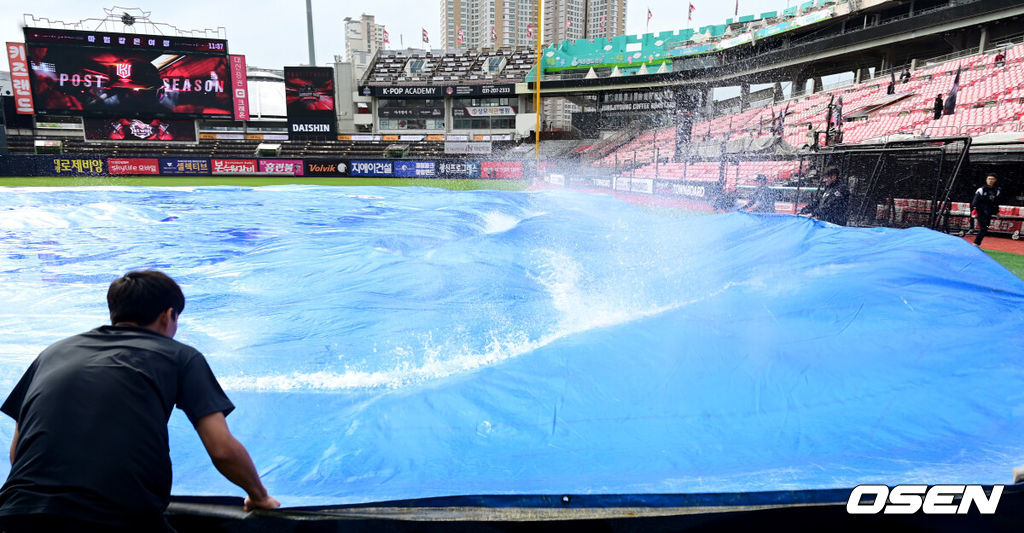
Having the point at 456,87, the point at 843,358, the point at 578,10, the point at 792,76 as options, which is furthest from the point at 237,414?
the point at 578,10

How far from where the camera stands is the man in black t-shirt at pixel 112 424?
1.46m

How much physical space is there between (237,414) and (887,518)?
115 inches

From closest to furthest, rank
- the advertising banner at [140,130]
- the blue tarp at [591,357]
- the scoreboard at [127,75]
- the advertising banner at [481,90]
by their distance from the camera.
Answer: the blue tarp at [591,357] < the scoreboard at [127,75] < the advertising banner at [140,130] < the advertising banner at [481,90]

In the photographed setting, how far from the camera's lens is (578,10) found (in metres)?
85.6

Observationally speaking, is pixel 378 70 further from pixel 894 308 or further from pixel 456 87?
pixel 894 308

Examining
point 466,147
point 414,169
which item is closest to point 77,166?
point 414,169

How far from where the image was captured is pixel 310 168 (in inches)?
1204

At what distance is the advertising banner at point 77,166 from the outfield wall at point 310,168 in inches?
1.6

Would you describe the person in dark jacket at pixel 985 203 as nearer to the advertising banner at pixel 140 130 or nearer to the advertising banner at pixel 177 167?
the advertising banner at pixel 177 167

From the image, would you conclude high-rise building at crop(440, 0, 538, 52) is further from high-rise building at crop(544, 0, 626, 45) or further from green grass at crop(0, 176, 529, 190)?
green grass at crop(0, 176, 529, 190)

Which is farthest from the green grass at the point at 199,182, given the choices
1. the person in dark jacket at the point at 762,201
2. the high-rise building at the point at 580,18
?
the high-rise building at the point at 580,18

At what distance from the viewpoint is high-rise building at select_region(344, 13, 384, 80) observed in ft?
223

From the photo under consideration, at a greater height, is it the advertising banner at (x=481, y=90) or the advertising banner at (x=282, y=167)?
the advertising banner at (x=481, y=90)

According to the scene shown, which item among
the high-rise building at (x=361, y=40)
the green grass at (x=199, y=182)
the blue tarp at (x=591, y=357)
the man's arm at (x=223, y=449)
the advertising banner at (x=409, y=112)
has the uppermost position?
the high-rise building at (x=361, y=40)
